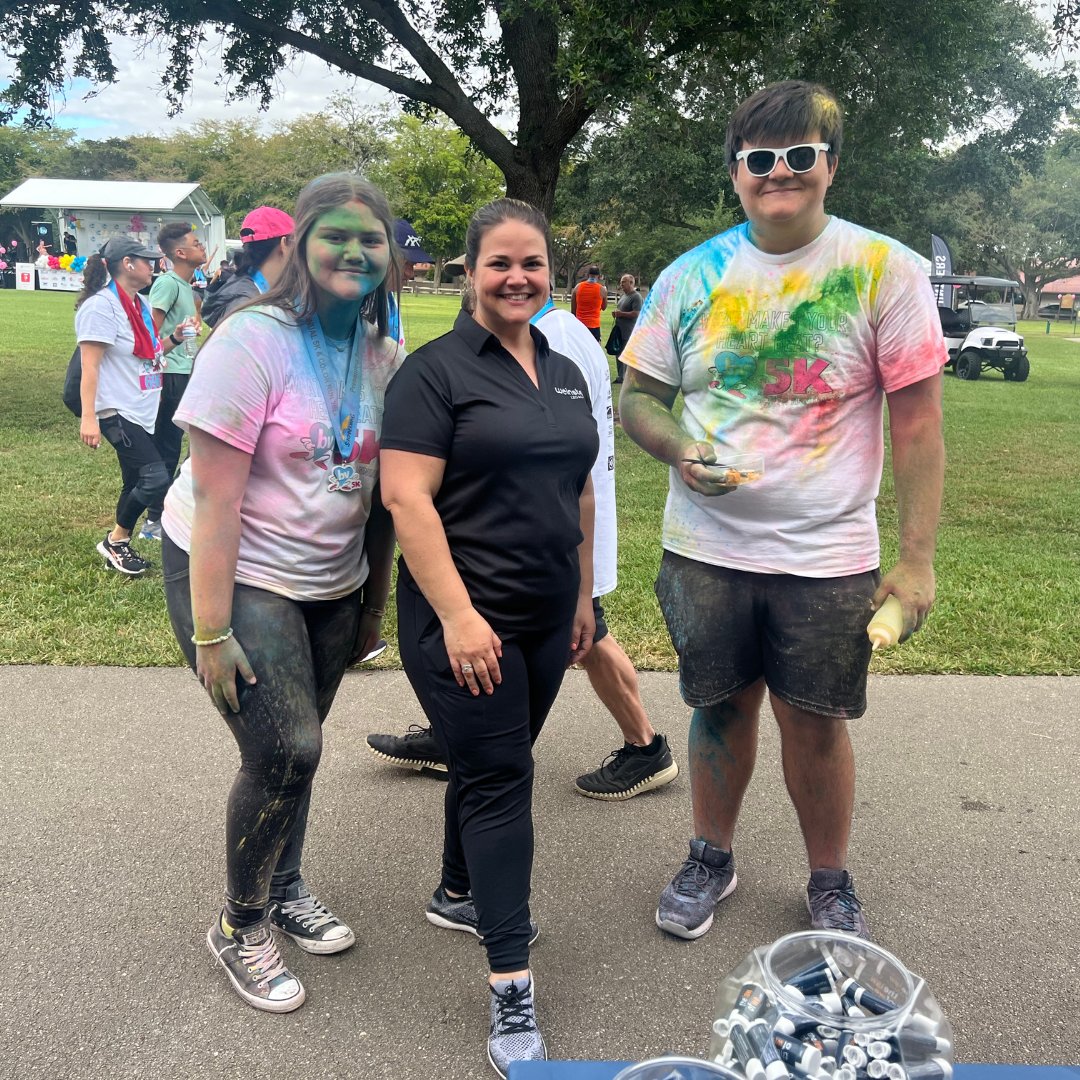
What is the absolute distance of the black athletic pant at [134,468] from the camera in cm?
589

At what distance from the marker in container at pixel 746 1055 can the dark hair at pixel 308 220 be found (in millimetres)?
1670

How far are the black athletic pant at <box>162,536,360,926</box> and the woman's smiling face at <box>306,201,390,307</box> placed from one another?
71 centimetres

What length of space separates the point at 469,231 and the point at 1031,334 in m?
47.4

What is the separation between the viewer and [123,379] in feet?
19.4

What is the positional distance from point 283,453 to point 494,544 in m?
0.51

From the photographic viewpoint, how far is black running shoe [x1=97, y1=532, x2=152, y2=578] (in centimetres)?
584

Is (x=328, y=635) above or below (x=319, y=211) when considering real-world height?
below

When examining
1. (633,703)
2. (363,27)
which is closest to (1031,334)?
(363,27)

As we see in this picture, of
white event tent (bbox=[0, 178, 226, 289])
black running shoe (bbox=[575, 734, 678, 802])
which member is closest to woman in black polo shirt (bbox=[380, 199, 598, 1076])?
black running shoe (bbox=[575, 734, 678, 802])

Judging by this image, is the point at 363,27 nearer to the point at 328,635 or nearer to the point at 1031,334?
the point at 328,635

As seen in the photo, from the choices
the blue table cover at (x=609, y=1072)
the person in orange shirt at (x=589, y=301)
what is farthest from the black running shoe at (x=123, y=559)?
the person in orange shirt at (x=589, y=301)

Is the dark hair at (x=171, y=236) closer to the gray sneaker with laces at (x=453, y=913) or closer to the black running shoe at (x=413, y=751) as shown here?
the black running shoe at (x=413, y=751)

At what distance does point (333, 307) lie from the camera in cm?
224

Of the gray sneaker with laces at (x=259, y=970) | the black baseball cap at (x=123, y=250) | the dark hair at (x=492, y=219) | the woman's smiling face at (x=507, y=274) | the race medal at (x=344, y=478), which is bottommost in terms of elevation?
the gray sneaker with laces at (x=259, y=970)
